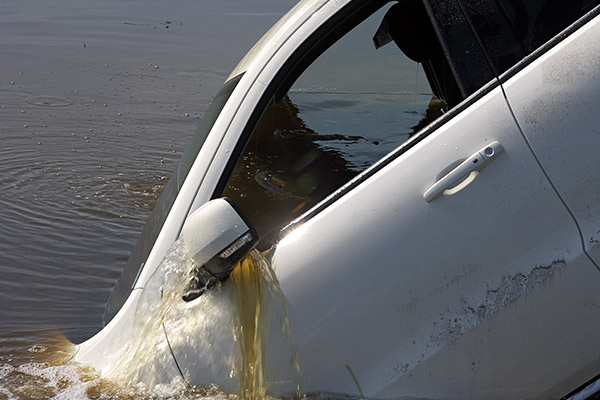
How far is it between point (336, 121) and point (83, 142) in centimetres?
558

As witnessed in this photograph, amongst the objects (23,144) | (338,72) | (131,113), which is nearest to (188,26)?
(131,113)

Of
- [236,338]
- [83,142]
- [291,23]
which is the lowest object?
[83,142]

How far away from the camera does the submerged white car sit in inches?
90.7

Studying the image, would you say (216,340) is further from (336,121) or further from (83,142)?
(83,142)

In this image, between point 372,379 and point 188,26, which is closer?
point 372,379

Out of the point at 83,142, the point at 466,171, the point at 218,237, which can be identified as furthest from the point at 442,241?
the point at 83,142

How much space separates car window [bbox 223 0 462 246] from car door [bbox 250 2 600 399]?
43 cm

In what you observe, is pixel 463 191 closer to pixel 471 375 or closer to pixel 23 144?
pixel 471 375

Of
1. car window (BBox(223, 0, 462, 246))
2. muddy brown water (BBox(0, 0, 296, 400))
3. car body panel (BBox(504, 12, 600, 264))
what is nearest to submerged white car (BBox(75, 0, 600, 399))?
car body panel (BBox(504, 12, 600, 264))

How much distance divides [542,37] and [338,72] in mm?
808

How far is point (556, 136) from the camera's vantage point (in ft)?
7.49

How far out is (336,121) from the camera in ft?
11.0

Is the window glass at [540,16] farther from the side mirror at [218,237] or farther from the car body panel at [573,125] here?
the side mirror at [218,237]

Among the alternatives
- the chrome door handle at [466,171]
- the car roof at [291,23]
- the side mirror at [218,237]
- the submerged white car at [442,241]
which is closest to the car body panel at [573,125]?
the submerged white car at [442,241]
